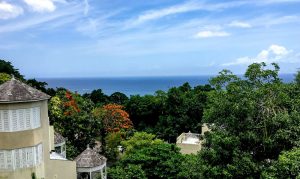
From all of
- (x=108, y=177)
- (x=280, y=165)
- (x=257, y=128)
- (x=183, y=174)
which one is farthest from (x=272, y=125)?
(x=108, y=177)

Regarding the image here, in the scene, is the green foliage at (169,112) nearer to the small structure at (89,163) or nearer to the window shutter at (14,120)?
the small structure at (89,163)

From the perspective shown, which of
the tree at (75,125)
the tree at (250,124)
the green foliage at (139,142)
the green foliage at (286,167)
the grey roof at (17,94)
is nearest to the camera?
the green foliage at (286,167)

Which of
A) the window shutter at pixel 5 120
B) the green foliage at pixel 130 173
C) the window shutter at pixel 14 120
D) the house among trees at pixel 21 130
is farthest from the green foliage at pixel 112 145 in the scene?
the window shutter at pixel 5 120

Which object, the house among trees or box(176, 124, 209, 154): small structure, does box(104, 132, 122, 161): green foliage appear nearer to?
box(176, 124, 209, 154): small structure

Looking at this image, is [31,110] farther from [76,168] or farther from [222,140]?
[222,140]

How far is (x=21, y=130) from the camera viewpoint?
61.5 ft

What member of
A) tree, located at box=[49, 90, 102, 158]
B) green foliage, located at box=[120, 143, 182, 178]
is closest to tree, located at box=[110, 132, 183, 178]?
green foliage, located at box=[120, 143, 182, 178]

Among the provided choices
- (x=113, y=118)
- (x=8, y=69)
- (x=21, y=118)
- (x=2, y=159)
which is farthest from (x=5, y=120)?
(x=8, y=69)

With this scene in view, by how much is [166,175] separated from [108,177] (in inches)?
163

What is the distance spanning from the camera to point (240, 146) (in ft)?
53.7

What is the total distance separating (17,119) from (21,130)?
1.99 ft

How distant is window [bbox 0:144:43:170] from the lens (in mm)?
18750

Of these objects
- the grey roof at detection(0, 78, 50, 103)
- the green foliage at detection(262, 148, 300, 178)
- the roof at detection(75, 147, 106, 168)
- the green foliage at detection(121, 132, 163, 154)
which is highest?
the grey roof at detection(0, 78, 50, 103)

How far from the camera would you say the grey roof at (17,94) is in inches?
720
